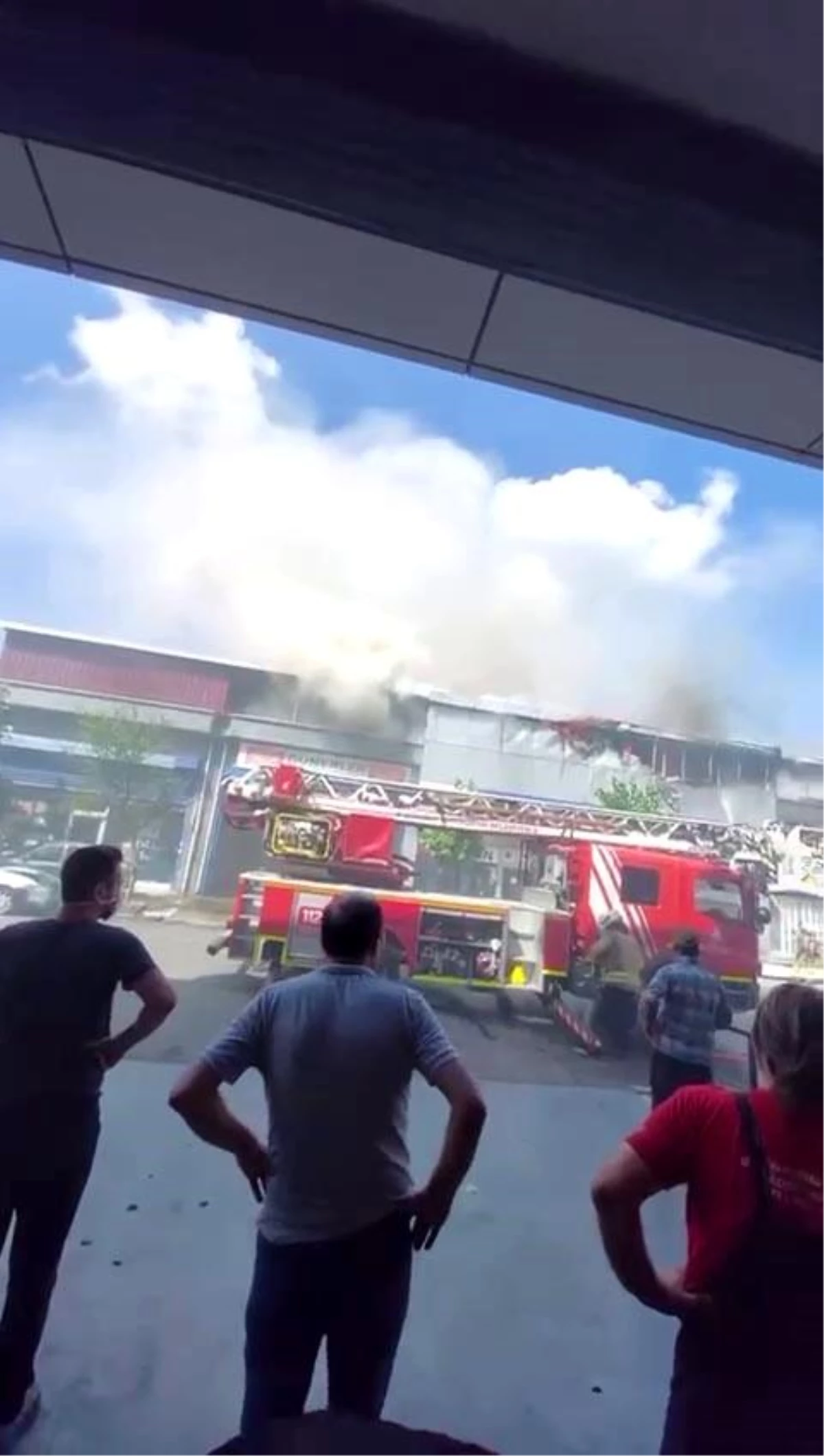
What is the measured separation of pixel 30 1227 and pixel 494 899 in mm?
1801

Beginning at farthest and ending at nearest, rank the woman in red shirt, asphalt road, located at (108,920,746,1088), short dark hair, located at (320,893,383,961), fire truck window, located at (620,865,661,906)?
1. fire truck window, located at (620,865,661,906)
2. asphalt road, located at (108,920,746,1088)
3. short dark hair, located at (320,893,383,961)
4. the woman in red shirt

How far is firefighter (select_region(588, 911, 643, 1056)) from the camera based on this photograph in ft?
6.85

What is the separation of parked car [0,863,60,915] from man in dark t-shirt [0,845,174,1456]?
20mm

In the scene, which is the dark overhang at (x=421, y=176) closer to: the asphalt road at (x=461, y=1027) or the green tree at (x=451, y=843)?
the asphalt road at (x=461, y=1027)

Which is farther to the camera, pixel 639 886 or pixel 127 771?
pixel 639 886

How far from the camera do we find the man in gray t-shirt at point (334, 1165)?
2.90 ft

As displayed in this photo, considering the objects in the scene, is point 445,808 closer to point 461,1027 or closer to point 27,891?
point 461,1027

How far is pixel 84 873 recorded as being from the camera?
117 centimetres

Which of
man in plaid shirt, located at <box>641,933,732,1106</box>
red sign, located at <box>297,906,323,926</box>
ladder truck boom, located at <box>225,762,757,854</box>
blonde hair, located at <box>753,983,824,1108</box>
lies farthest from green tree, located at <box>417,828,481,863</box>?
blonde hair, located at <box>753,983,824,1108</box>

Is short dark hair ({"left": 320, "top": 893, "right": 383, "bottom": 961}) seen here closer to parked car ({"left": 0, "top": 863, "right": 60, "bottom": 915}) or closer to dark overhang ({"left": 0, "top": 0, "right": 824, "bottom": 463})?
parked car ({"left": 0, "top": 863, "right": 60, "bottom": 915})

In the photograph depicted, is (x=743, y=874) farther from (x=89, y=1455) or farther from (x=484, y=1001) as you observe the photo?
(x=89, y=1455)

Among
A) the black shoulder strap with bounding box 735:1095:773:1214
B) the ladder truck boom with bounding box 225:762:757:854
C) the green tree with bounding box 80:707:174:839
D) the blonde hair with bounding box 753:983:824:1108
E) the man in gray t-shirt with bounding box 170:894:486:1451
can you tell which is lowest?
the man in gray t-shirt with bounding box 170:894:486:1451

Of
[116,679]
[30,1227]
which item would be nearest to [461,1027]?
[30,1227]

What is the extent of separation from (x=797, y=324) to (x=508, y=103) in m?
0.34
